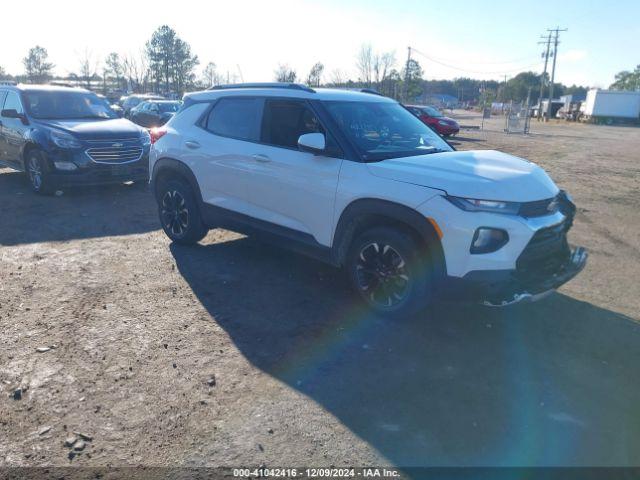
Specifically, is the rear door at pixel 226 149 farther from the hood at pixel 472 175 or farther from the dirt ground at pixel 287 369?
the hood at pixel 472 175

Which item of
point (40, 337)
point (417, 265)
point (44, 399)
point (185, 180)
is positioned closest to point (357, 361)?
point (417, 265)

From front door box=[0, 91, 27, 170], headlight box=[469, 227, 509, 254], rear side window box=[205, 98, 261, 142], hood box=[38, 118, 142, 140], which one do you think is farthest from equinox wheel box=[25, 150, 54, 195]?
headlight box=[469, 227, 509, 254]

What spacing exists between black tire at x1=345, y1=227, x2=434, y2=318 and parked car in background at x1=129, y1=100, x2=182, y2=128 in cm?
1527

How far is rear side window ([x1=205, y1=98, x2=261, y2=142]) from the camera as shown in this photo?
5.34 metres

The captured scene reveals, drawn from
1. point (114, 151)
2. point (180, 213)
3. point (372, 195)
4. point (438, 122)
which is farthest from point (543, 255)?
point (438, 122)

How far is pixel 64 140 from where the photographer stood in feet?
29.0

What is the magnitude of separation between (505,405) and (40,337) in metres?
3.54

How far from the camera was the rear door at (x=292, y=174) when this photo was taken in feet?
15.0

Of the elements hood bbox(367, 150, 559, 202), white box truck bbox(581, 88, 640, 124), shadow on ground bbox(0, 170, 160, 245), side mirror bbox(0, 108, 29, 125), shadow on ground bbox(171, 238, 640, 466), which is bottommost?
shadow on ground bbox(0, 170, 160, 245)

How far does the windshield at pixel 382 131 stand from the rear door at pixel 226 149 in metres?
1.00

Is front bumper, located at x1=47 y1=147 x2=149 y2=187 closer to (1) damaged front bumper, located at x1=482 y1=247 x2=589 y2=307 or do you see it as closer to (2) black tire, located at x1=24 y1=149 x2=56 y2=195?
(2) black tire, located at x1=24 y1=149 x2=56 y2=195

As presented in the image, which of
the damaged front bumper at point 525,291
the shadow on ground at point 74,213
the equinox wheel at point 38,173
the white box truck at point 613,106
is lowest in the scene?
the shadow on ground at point 74,213

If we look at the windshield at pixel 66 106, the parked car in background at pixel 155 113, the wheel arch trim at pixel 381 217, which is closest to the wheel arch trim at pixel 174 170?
the wheel arch trim at pixel 381 217

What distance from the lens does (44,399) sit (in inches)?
129
